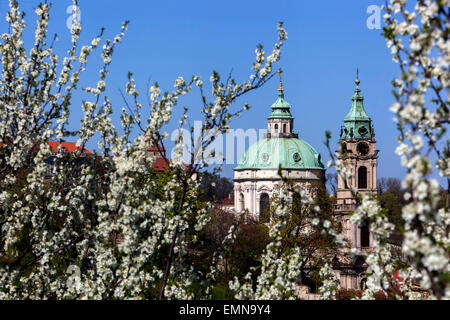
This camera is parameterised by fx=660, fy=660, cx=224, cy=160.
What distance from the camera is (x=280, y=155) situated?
9244cm

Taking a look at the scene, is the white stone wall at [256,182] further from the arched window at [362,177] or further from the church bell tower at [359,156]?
the arched window at [362,177]

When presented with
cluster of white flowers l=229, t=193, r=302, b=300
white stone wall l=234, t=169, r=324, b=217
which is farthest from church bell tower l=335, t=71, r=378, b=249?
cluster of white flowers l=229, t=193, r=302, b=300

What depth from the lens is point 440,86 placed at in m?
7.18

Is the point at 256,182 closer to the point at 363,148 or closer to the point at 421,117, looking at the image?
the point at 363,148

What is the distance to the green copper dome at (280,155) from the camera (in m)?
92.1

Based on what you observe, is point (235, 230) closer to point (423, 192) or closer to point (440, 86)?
point (440, 86)

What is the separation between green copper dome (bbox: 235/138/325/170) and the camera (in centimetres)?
9206

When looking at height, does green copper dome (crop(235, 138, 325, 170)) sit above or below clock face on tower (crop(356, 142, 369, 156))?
above

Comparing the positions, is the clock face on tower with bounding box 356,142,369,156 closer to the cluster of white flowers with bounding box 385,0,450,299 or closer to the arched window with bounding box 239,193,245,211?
the arched window with bounding box 239,193,245,211

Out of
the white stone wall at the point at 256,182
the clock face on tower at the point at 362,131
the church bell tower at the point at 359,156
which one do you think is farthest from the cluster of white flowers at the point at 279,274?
the white stone wall at the point at 256,182

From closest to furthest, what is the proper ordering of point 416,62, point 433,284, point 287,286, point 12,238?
point 433,284 → point 416,62 → point 287,286 → point 12,238

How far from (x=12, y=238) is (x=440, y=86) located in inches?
296

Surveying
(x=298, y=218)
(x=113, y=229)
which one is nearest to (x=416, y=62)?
(x=113, y=229)

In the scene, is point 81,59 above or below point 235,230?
above
